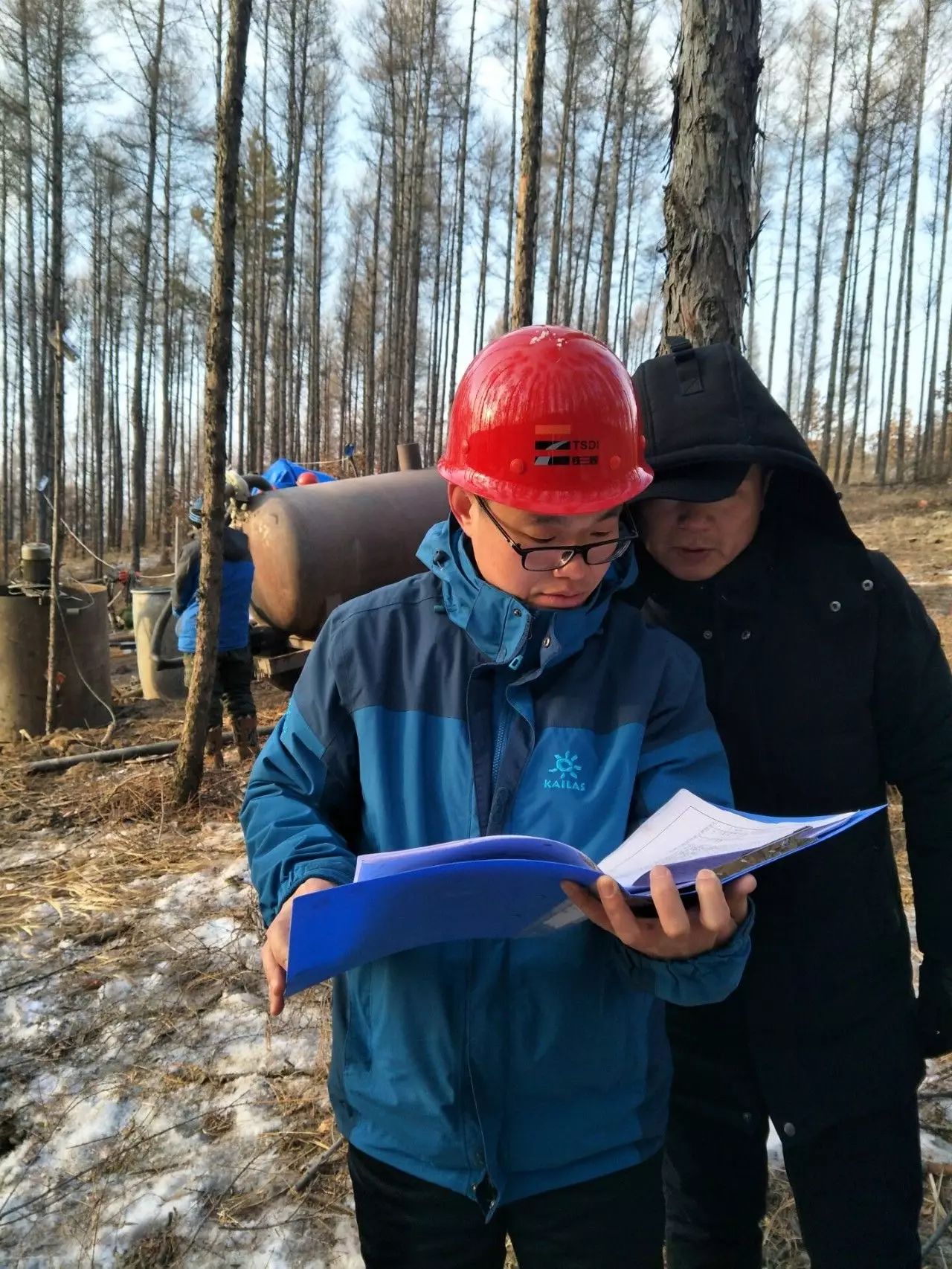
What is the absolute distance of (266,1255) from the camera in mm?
2020

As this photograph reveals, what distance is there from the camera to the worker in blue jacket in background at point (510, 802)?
1.14 metres

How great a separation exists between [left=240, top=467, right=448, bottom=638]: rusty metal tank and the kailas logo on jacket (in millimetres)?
5838

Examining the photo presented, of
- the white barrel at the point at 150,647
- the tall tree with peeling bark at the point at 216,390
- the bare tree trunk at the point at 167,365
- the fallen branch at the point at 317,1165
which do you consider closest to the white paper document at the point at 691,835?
the fallen branch at the point at 317,1165

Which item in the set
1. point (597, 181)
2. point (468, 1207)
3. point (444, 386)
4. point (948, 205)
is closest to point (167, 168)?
point (444, 386)

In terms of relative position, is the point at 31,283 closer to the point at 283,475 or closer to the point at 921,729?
the point at 283,475

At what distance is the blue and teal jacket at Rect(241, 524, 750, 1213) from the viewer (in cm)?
114

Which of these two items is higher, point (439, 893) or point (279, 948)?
point (439, 893)

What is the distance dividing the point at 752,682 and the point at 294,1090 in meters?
2.13

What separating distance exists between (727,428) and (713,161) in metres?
2.07

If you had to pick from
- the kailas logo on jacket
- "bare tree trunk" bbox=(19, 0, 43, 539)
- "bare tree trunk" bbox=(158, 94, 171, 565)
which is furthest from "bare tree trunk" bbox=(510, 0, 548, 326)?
"bare tree trunk" bbox=(19, 0, 43, 539)

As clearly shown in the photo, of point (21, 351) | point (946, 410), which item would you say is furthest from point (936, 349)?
point (21, 351)

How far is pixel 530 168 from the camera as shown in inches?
259

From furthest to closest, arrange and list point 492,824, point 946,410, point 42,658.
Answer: point 946,410 → point 42,658 → point 492,824

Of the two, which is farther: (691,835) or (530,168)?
(530,168)
